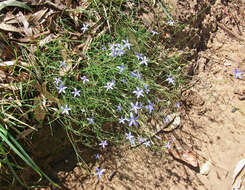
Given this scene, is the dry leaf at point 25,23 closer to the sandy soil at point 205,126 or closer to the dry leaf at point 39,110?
the dry leaf at point 39,110

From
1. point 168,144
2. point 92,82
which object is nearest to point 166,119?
point 168,144

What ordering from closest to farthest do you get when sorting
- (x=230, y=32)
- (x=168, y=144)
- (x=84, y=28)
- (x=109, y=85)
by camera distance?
1. (x=109, y=85)
2. (x=84, y=28)
3. (x=168, y=144)
4. (x=230, y=32)

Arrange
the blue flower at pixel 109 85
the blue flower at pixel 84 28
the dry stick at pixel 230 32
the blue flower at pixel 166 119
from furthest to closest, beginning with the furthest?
the dry stick at pixel 230 32
the blue flower at pixel 166 119
the blue flower at pixel 84 28
the blue flower at pixel 109 85

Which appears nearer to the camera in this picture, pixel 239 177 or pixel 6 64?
pixel 6 64

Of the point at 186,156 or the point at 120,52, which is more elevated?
the point at 120,52

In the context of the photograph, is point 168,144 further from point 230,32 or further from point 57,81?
point 230,32

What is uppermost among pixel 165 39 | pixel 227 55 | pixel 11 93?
pixel 227 55

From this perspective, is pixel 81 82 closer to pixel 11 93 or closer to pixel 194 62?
pixel 11 93

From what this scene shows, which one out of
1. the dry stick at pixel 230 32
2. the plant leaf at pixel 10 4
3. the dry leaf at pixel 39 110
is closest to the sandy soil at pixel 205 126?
the dry stick at pixel 230 32

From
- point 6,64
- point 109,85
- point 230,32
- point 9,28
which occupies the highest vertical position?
point 230,32

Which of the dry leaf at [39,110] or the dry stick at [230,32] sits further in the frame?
Answer: the dry stick at [230,32]

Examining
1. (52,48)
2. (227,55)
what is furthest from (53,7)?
(227,55)
